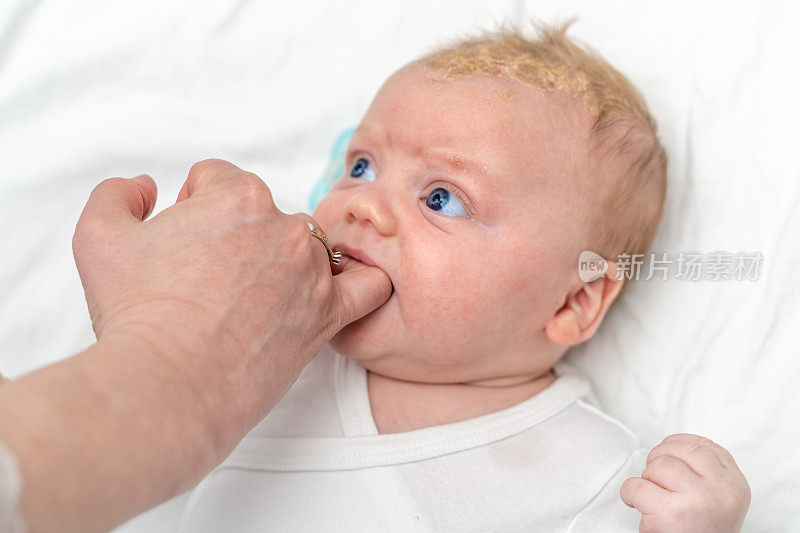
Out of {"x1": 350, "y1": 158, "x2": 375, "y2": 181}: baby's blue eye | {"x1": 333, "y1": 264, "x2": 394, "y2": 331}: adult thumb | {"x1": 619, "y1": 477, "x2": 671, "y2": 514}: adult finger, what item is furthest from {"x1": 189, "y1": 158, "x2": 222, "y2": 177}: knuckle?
{"x1": 619, "y1": 477, "x2": 671, "y2": 514}: adult finger

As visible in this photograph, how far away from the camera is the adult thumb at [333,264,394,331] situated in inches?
47.1

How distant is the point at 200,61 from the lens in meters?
1.82

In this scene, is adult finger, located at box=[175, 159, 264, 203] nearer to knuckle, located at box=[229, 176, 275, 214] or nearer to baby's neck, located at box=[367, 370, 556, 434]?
knuckle, located at box=[229, 176, 275, 214]

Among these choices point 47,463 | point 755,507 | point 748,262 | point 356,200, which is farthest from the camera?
point 748,262

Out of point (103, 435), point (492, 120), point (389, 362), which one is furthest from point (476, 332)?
point (103, 435)

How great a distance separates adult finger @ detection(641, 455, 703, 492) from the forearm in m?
0.74

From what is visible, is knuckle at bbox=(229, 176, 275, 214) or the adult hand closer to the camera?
the adult hand

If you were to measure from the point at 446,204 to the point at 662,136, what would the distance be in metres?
0.65

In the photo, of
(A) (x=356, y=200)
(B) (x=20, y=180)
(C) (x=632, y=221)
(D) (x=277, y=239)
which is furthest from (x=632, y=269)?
(B) (x=20, y=180)

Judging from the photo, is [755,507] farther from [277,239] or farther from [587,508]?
[277,239]

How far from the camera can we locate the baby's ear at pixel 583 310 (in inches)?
58.0

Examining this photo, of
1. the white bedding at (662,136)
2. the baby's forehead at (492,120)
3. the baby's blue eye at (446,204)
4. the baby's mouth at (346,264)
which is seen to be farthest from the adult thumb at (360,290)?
the white bedding at (662,136)

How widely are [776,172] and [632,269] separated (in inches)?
14.1

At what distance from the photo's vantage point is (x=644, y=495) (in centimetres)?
120
